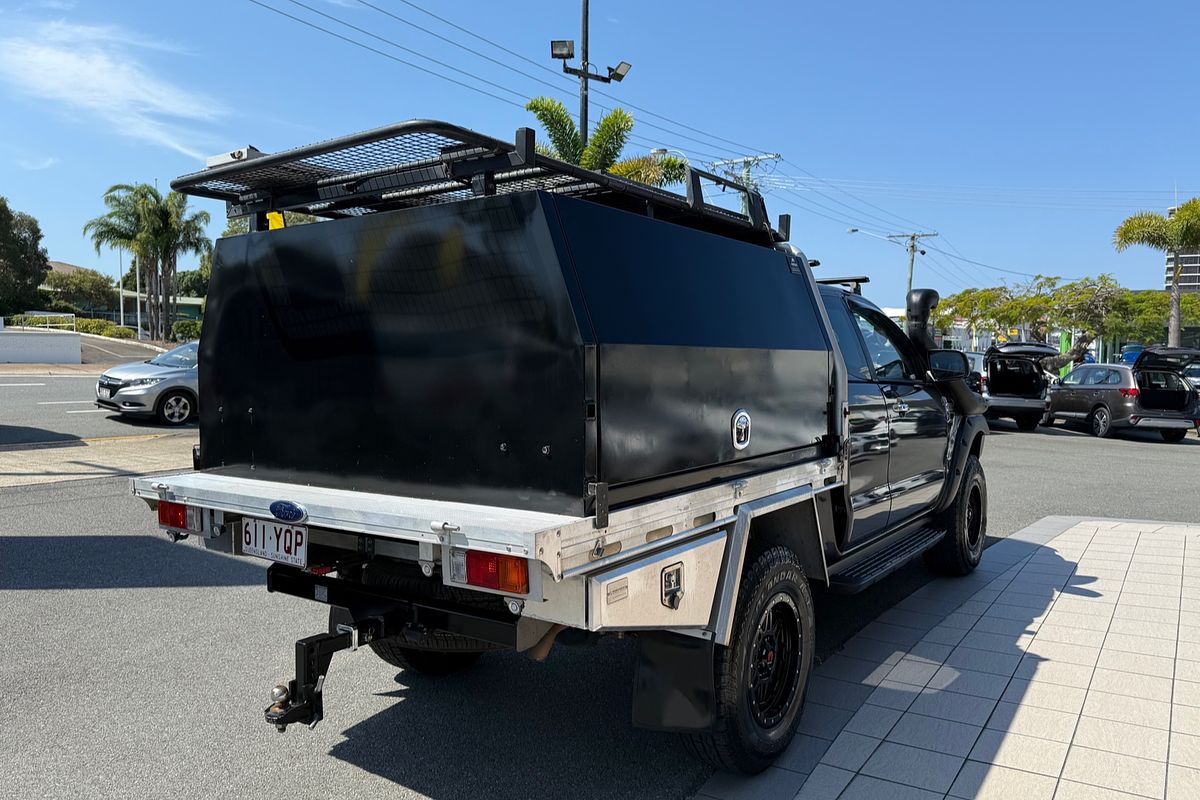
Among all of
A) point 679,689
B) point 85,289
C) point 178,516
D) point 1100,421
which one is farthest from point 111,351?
point 85,289

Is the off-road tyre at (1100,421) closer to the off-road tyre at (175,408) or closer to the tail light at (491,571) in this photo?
the off-road tyre at (175,408)

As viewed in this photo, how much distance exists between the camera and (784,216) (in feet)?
14.6

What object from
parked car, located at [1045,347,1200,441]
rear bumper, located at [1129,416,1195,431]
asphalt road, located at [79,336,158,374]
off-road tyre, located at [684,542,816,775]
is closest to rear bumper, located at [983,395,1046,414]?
parked car, located at [1045,347,1200,441]

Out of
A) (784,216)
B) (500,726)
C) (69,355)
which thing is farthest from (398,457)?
(69,355)

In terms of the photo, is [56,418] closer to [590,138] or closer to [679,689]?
[590,138]

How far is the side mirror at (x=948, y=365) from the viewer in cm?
579

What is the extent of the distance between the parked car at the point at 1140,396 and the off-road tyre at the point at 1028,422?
722 millimetres

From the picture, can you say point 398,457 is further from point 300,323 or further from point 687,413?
point 687,413

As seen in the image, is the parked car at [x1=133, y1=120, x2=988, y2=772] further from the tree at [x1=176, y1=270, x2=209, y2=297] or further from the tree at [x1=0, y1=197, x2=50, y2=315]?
the tree at [x1=176, y1=270, x2=209, y2=297]

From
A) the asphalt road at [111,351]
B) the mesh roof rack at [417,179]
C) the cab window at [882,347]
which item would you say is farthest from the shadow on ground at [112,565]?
the asphalt road at [111,351]

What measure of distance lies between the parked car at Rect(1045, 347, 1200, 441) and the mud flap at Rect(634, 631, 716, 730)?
17428 mm

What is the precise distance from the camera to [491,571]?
102 inches

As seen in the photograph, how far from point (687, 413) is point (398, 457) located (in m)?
1.08

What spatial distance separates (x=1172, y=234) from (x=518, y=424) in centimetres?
3372
